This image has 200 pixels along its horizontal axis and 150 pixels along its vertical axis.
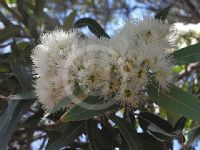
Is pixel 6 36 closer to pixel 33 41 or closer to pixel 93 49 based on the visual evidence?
pixel 33 41

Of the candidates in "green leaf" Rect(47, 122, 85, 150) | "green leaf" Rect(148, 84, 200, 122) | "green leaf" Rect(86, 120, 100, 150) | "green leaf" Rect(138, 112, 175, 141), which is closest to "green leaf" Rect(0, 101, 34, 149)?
"green leaf" Rect(47, 122, 85, 150)

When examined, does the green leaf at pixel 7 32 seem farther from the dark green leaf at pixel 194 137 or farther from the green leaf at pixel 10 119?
the dark green leaf at pixel 194 137

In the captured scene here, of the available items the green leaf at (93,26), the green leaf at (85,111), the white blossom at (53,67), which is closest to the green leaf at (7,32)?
the green leaf at (93,26)

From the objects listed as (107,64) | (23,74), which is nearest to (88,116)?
(107,64)

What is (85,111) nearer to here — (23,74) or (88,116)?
(88,116)

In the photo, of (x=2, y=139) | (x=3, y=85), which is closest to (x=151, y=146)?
(x=2, y=139)

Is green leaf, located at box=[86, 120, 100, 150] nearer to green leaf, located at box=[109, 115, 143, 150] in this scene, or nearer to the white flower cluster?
green leaf, located at box=[109, 115, 143, 150]
